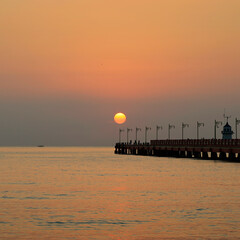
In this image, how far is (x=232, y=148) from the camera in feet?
395

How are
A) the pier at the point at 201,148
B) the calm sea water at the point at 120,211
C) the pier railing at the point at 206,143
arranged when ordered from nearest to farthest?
1. the calm sea water at the point at 120,211
2. the pier railing at the point at 206,143
3. the pier at the point at 201,148

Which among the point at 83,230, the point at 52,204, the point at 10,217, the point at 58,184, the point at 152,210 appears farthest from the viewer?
the point at 58,184

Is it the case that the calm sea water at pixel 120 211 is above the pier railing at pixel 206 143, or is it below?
below

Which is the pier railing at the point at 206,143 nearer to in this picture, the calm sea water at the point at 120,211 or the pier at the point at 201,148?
the pier at the point at 201,148

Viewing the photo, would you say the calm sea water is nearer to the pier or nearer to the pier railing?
the pier railing

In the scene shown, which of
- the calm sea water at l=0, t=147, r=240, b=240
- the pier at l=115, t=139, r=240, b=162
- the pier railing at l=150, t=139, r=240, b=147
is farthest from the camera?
the pier at l=115, t=139, r=240, b=162

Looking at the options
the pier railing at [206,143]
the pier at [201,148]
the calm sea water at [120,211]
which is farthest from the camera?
the pier at [201,148]

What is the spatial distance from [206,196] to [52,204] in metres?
14.0

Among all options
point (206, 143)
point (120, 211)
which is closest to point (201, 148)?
point (206, 143)

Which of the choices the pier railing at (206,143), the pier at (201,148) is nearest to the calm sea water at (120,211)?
the pier railing at (206,143)

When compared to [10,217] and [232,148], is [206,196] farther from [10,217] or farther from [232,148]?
[232,148]

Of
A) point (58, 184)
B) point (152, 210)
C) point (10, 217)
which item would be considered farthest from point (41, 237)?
point (58, 184)

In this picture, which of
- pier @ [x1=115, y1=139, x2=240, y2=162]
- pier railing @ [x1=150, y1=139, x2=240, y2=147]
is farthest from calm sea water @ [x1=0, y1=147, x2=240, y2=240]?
pier @ [x1=115, y1=139, x2=240, y2=162]

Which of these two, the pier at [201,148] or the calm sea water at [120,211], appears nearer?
the calm sea water at [120,211]
